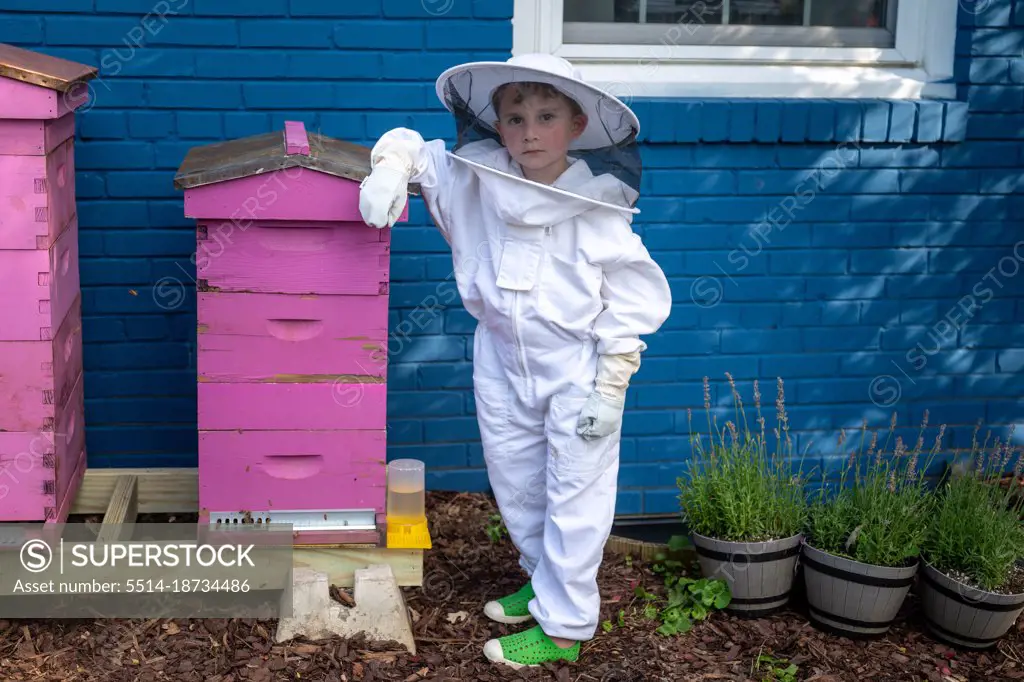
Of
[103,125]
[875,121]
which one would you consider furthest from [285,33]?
[875,121]

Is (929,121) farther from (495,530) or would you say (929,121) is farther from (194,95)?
(194,95)

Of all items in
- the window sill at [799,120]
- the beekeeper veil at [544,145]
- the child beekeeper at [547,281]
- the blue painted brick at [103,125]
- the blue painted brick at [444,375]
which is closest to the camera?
the beekeeper veil at [544,145]

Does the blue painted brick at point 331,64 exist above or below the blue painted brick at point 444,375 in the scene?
above

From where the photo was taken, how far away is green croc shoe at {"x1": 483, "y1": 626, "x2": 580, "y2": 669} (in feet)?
11.8

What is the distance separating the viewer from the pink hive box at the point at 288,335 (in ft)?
11.2

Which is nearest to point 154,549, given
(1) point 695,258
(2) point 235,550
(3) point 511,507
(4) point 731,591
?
(2) point 235,550

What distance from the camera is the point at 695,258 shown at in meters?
4.74

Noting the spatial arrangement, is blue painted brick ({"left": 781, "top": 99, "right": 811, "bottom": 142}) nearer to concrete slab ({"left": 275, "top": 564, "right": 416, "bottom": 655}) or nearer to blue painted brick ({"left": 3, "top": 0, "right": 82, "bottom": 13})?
concrete slab ({"left": 275, "top": 564, "right": 416, "bottom": 655})

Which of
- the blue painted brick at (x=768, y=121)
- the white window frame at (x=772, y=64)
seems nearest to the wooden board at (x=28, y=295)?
the white window frame at (x=772, y=64)

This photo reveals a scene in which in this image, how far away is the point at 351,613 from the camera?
12.0ft

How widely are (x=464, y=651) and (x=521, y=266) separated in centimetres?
124

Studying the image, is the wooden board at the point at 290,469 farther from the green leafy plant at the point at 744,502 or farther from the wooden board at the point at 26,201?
the green leafy plant at the point at 744,502

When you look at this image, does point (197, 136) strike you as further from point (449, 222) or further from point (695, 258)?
point (695, 258)

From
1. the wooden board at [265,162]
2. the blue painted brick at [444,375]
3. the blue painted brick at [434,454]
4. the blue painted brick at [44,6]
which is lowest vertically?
the blue painted brick at [434,454]
